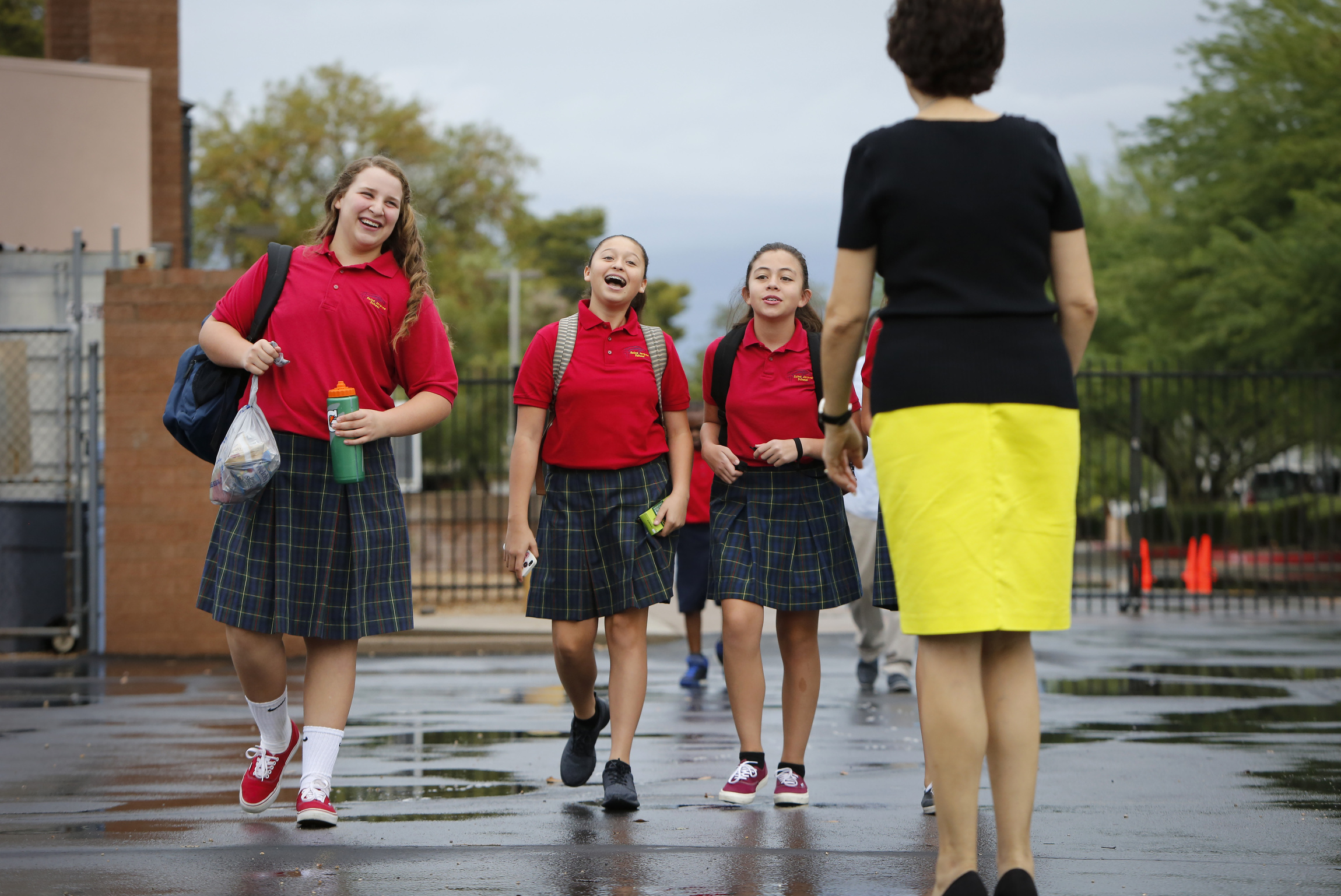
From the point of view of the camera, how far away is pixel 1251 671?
10430 millimetres

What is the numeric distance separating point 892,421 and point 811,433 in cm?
218

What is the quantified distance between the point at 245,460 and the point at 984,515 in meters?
2.40

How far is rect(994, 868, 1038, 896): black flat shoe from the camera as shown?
3328mm

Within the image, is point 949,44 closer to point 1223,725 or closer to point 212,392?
point 212,392

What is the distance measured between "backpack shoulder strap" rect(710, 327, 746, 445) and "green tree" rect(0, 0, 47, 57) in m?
35.4

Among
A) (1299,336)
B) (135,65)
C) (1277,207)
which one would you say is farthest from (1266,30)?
(135,65)

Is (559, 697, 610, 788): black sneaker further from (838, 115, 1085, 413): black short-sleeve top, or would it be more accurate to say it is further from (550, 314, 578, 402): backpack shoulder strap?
(838, 115, 1085, 413): black short-sleeve top

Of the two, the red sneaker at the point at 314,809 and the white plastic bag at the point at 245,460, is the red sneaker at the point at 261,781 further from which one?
the white plastic bag at the point at 245,460

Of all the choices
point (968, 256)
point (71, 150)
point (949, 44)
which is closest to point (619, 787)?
point (968, 256)

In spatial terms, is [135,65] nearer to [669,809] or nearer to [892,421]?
[669,809]

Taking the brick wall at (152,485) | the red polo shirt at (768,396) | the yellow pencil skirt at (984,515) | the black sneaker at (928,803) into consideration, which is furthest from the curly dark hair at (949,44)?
the brick wall at (152,485)

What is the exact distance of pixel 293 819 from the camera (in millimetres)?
5043

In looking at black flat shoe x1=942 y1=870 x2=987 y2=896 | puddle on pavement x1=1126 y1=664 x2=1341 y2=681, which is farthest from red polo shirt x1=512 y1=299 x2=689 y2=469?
puddle on pavement x1=1126 y1=664 x2=1341 y2=681

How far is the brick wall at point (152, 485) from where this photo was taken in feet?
37.2
